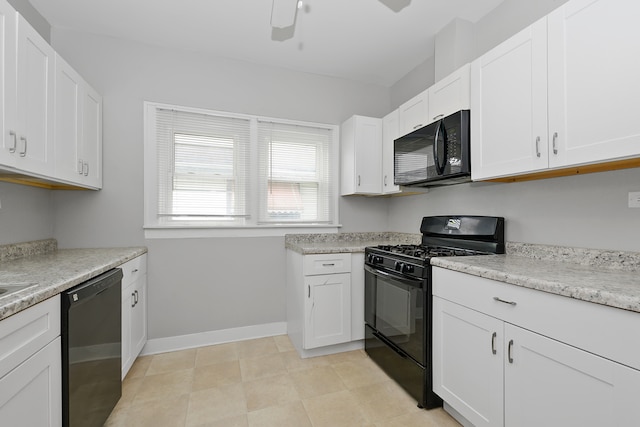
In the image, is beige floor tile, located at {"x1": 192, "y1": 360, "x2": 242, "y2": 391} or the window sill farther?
the window sill

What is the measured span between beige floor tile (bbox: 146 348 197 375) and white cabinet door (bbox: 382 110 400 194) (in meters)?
2.39

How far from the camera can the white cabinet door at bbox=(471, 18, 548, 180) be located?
1531mm

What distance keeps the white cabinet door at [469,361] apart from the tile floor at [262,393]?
0.25m

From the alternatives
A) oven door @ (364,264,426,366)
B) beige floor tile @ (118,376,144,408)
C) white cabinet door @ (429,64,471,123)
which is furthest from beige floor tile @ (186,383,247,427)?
white cabinet door @ (429,64,471,123)

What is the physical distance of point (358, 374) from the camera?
223 centimetres

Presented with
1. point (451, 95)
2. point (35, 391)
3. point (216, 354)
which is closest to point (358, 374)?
point (216, 354)

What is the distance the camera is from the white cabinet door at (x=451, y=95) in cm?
198

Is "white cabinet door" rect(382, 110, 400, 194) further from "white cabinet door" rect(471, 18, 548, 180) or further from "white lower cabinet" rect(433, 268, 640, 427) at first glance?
"white lower cabinet" rect(433, 268, 640, 427)

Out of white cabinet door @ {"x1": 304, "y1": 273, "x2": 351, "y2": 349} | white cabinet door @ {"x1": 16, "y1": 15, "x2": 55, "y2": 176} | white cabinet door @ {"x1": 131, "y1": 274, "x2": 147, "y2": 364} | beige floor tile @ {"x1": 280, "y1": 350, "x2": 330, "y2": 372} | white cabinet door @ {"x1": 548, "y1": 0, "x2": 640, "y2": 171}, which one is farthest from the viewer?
white cabinet door @ {"x1": 304, "y1": 273, "x2": 351, "y2": 349}

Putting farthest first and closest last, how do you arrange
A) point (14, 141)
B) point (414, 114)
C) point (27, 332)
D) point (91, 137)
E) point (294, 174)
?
point (294, 174) < point (414, 114) < point (91, 137) < point (14, 141) < point (27, 332)

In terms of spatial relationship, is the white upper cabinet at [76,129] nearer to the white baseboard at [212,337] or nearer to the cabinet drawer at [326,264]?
the white baseboard at [212,337]

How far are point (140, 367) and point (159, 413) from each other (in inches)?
28.1

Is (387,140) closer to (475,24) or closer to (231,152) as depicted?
(475,24)

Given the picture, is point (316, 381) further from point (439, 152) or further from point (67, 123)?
point (67, 123)
